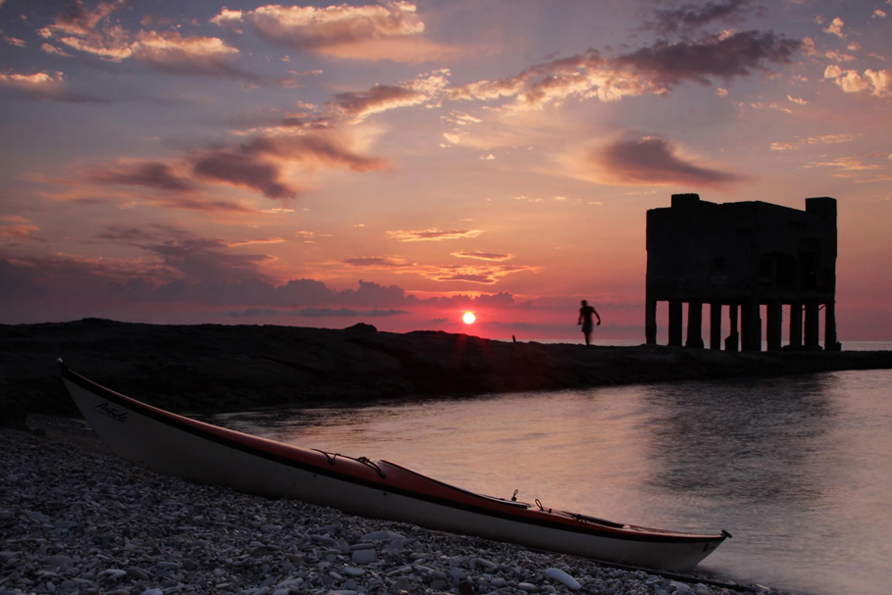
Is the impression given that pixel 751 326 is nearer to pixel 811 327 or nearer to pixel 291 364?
pixel 811 327

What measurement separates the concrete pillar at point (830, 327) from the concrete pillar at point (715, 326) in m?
5.95

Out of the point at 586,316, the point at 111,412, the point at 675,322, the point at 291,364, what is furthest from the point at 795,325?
the point at 111,412

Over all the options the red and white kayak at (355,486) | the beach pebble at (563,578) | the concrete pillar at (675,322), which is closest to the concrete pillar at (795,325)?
the concrete pillar at (675,322)

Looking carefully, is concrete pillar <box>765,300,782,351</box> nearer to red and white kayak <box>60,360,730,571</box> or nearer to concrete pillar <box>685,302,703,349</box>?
concrete pillar <box>685,302,703,349</box>

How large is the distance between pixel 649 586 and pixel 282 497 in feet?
11.3

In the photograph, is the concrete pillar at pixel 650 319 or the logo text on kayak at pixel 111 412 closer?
the logo text on kayak at pixel 111 412

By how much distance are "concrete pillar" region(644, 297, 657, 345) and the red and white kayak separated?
1272 inches

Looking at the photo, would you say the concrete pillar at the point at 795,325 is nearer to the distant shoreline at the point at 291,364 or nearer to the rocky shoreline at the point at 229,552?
the distant shoreline at the point at 291,364

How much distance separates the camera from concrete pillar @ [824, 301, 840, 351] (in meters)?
41.2

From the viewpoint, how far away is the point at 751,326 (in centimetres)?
3656

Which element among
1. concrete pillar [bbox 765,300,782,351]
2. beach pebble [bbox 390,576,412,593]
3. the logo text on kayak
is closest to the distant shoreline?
concrete pillar [bbox 765,300,782,351]

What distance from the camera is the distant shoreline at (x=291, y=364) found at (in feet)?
58.4

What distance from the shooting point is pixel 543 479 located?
11.5 metres

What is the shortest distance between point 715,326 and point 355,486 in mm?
39484
